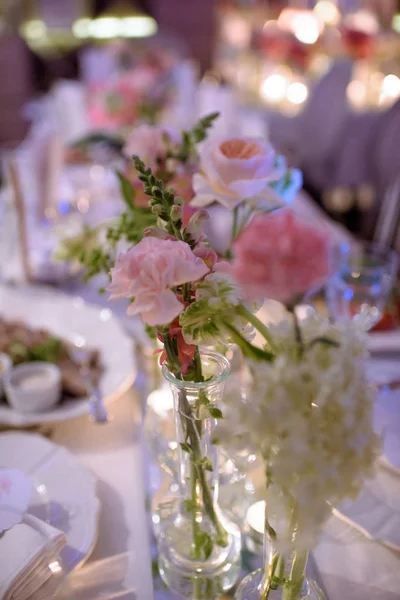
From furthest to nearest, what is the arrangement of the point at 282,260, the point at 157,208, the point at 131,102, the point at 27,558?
1. the point at 131,102
2. the point at 27,558
3. the point at 157,208
4. the point at 282,260

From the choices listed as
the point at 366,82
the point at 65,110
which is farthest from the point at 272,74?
the point at 65,110

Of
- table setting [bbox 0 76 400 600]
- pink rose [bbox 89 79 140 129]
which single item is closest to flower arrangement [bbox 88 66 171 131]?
pink rose [bbox 89 79 140 129]

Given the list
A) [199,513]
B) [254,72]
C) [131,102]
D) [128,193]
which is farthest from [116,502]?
[254,72]

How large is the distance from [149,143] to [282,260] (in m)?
0.44

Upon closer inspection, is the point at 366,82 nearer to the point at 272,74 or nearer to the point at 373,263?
the point at 272,74

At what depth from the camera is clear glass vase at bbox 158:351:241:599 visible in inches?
22.5

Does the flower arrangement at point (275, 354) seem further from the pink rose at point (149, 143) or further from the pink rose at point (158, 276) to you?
the pink rose at point (149, 143)

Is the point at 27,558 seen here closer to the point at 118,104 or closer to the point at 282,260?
the point at 282,260

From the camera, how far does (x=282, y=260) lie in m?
0.38

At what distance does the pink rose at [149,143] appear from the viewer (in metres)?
0.75

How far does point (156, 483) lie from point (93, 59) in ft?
12.5

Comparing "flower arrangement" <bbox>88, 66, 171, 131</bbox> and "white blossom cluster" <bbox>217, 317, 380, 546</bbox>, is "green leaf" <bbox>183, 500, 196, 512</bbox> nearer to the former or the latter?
"white blossom cluster" <bbox>217, 317, 380, 546</bbox>

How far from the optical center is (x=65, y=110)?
10.5ft

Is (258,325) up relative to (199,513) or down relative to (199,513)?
up
